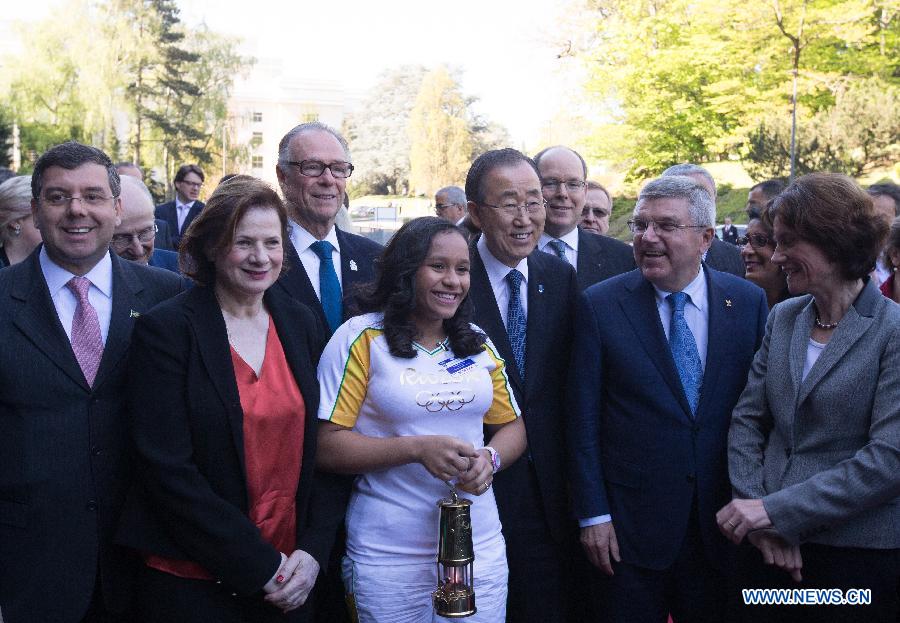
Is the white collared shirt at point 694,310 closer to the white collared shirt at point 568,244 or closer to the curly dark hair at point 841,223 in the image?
the curly dark hair at point 841,223

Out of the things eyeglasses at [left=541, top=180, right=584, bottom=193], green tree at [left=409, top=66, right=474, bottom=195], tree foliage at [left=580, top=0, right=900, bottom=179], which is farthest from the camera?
green tree at [left=409, top=66, right=474, bottom=195]

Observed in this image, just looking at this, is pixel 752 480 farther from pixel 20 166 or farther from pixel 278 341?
pixel 20 166

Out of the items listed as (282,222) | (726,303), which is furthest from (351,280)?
(726,303)

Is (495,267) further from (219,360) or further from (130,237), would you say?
(130,237)

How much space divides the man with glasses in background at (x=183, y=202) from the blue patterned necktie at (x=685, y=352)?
876cm

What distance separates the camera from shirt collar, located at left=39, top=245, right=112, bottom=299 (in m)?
3.20

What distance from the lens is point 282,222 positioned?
322cm

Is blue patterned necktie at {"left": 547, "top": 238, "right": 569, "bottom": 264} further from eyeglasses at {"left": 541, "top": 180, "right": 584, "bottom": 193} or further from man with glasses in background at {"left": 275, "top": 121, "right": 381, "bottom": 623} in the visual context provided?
man with glasses in background at {"left": 275, "top": 121, "right": 381, "bottom": 623}

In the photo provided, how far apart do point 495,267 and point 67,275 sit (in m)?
1.78

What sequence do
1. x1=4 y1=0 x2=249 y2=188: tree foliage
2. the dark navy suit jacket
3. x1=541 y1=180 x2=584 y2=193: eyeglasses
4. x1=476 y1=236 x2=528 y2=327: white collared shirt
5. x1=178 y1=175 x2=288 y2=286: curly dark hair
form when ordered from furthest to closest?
x1=4 y1=0 x2=249 y2=188: tree foliage → x1=541 y1=180 x2=584 y2=193: eyeglasses → x1=476 y1=236 x2=528 y2=327: white collared shirt → the dark navy suit jacket → x1=178 y1=175 x2=288 y2=286: curly dark hair

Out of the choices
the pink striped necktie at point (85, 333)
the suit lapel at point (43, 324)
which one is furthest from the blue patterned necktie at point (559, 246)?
the suit lapel at point (43, 324)

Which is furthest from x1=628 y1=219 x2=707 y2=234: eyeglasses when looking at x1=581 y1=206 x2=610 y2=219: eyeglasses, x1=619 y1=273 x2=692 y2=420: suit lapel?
x1=581 y1=206 x2=610 y2=219: eyeglasses

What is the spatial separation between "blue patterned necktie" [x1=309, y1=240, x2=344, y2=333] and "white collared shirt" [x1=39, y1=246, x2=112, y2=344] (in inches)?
38.2

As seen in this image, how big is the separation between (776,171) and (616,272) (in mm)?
21200
